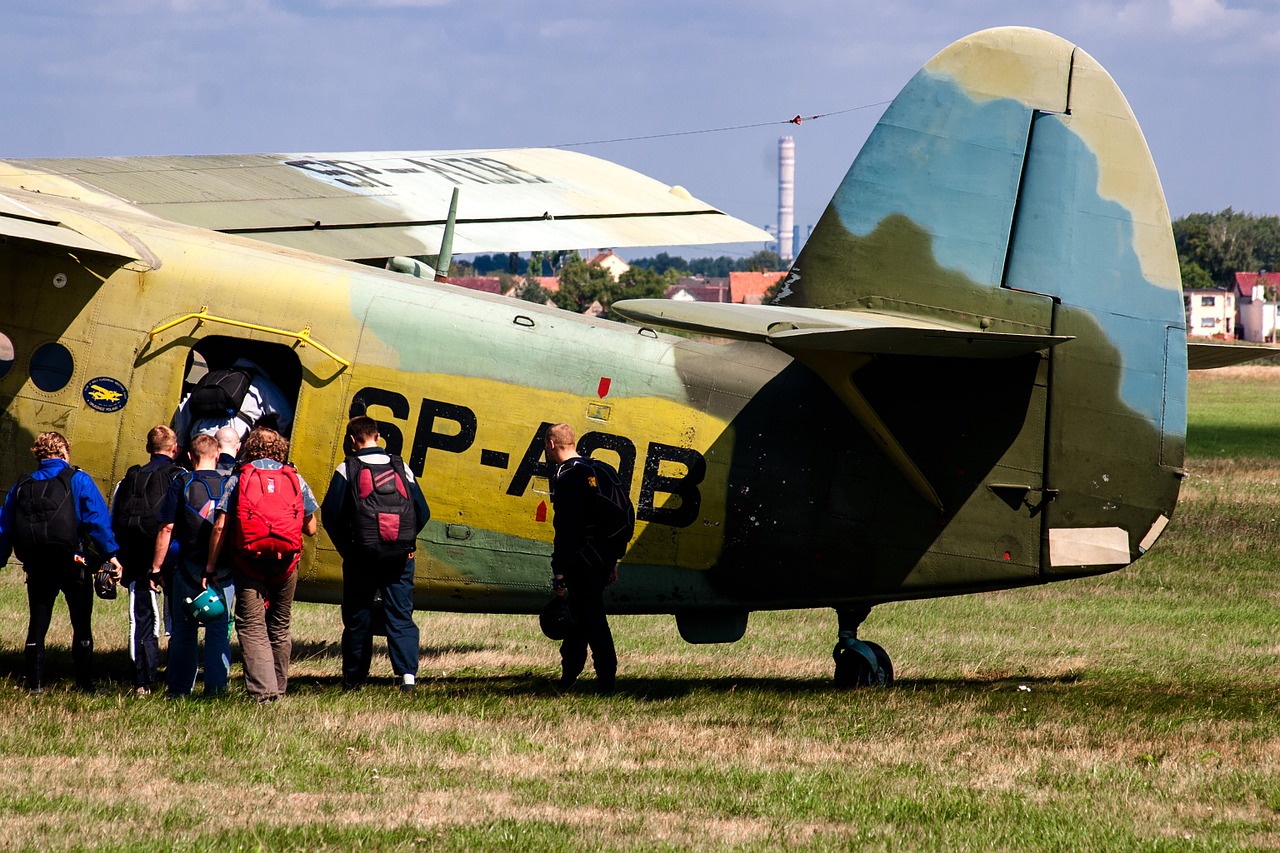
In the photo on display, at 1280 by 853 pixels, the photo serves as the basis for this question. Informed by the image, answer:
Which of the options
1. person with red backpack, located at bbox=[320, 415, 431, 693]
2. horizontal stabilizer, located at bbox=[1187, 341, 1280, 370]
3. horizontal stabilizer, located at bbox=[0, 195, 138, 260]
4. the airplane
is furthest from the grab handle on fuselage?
horizontal stabilizer, located at bbox=[1187, 341, 1280, 370]

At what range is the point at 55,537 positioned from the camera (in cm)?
848

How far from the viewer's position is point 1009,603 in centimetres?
1536

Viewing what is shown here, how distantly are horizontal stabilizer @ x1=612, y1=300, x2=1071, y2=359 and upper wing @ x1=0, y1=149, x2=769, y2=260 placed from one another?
6.64 metres

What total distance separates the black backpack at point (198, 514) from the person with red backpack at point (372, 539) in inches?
26.7

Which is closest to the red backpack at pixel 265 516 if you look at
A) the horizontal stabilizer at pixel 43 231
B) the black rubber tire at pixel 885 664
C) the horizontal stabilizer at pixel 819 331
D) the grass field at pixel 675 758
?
the grass field at pixel 675 758

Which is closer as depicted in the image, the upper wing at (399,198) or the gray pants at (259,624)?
the gray pants at (259,624)

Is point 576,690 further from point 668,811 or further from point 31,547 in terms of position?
point 31,547

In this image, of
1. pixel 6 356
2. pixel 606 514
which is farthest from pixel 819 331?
pixel 6 356

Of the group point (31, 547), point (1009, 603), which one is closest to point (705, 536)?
point (31, 547)

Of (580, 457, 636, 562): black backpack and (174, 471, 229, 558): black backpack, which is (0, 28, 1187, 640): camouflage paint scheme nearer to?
(580, 457, 636, 562): black backpack

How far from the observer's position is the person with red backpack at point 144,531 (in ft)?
28.5

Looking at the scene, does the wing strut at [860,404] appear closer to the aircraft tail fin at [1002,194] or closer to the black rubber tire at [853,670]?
the aircraft tail fin at [1002,194]

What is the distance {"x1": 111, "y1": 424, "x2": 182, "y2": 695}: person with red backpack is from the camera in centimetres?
867

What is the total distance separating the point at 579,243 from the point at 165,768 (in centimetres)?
874
